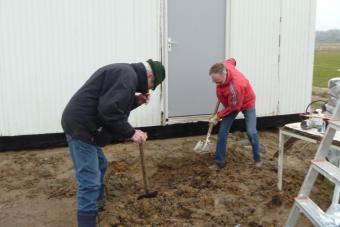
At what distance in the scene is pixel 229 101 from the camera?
594cm

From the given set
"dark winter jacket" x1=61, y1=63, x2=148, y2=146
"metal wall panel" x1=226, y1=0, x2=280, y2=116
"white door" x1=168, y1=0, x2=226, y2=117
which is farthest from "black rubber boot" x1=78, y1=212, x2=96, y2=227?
"metal wall panel" x1=226, y1=0, x2=280, y2=116

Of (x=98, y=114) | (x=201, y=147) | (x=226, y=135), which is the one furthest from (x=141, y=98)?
(x=201, y=147)

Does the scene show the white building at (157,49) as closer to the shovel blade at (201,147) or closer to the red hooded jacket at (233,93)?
the shovel blade at (201,147)

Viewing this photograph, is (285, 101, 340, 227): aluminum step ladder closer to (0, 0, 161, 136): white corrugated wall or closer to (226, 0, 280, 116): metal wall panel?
(0, 0, 161, 136): white corrugated wall

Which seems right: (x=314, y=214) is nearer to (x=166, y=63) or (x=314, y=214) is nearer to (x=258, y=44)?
(x=166, y=63)

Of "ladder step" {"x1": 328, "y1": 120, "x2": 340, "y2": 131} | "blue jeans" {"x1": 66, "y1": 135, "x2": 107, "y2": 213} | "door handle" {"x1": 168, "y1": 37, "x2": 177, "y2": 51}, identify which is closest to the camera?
A: "ladder step" {"x1": 328, "y1": 120, "x2": 340, "y2": 131}

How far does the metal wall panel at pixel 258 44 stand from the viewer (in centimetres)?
773

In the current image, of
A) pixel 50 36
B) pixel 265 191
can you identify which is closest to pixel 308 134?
pixel 265 191

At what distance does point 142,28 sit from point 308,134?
3.51 m

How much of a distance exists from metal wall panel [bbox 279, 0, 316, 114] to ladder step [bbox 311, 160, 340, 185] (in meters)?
4.91

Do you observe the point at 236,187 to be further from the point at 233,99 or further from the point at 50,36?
the point at 50,36

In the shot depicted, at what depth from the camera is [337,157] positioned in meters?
4.93

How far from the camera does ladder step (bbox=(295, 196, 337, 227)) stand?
10.7 feet

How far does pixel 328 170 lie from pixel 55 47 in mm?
A: 4643
